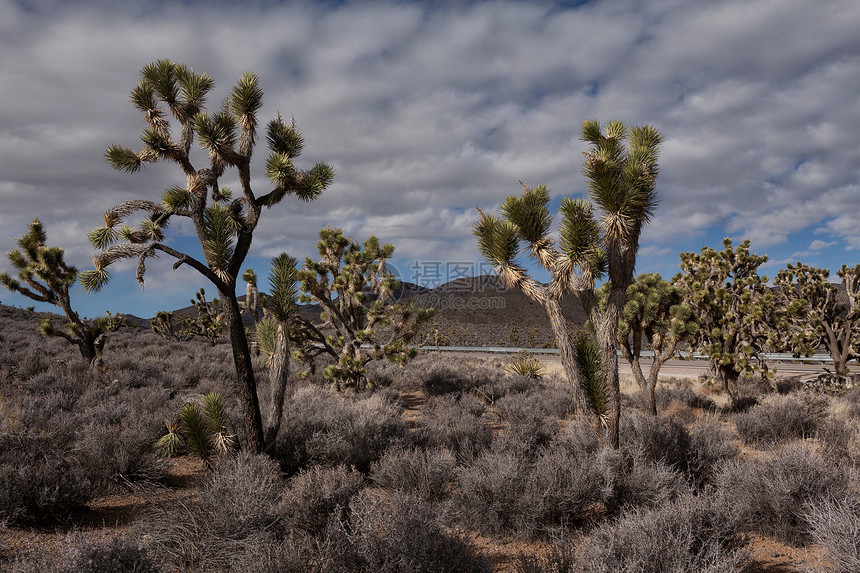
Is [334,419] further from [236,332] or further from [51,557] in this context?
[51,557]

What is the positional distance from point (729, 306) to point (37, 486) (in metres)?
17.7

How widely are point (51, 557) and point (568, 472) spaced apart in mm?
5236

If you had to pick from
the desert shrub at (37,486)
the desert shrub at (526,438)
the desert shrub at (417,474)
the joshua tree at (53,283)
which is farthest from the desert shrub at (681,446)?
the joshua tree at (53,283)

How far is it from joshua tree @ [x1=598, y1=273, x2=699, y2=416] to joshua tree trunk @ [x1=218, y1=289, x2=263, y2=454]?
927 centimetres

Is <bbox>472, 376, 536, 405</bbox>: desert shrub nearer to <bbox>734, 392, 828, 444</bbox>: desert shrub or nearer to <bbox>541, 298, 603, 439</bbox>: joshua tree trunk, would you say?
<bbox>734, 392, 828, 444</bbox>: desert shrub

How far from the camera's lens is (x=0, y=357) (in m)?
15.6

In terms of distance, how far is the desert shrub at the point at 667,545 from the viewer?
3493mm

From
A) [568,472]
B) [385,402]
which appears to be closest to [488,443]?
[568,472]

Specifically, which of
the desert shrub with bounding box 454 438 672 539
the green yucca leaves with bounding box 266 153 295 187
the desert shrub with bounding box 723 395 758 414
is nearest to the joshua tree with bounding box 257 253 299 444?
the green yucca leaves with bounding box 266 153 295 187

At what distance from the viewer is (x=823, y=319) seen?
15734mm

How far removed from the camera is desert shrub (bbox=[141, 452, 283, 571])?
395 centimetres

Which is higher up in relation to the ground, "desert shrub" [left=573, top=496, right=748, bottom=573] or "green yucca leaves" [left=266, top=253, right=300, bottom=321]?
"green yucca leaves" [left=266, top=253, right=300, bottom=321]

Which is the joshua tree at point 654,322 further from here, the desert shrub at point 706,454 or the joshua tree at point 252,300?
the joshua tree at point 252,300

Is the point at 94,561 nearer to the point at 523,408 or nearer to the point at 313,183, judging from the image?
the point at 313,183
